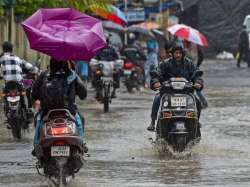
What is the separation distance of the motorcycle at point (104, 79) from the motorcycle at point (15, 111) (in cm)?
584

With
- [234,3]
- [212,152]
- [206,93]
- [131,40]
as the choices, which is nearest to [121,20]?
[131,40]

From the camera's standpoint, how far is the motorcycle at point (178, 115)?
14.6m

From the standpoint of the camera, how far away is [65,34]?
38.2ft

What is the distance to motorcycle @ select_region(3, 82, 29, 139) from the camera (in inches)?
667

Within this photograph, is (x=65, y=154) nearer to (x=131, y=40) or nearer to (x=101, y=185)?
(x=101, y=185)

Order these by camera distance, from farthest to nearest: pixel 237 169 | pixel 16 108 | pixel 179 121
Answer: pixel 16 108
pixel 179 121
pixel 237 169

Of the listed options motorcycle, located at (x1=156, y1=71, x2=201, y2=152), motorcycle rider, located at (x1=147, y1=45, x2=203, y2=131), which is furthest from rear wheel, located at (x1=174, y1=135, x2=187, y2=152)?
motorcycle rider, located at (x1=147, y1=45, x2=203, y2=131)

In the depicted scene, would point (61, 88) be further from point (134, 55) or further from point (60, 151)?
point (134, 55)

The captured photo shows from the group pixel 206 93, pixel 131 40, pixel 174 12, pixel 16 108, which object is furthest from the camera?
pixel 174 12

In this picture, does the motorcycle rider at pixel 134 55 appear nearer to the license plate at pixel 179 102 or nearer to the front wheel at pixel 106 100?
the front wheel at pixel 106 100

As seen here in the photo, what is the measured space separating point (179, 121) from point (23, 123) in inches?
137

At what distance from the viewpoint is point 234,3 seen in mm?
54531

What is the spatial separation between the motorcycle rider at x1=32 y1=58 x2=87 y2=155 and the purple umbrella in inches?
14.8

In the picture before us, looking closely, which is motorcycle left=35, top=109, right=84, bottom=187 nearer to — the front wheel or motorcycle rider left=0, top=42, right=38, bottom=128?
motorcycle rider left=0, top=42, right=38, bottom=128
